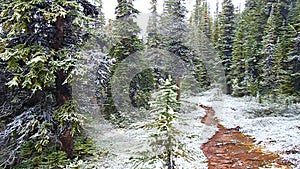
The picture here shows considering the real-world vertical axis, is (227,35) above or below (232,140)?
above

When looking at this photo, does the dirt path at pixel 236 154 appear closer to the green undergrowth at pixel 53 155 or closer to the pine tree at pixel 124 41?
the green undergrowth at pixel 53 155

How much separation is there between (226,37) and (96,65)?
99.7 ft

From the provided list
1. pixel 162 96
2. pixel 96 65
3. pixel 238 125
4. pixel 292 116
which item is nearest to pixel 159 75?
pixel 238 125

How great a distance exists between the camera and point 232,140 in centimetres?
1486

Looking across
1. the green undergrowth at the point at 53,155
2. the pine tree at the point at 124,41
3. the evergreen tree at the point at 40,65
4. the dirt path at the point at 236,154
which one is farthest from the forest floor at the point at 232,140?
the evergreen tree at the point at 40,65

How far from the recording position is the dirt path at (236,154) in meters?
10.6

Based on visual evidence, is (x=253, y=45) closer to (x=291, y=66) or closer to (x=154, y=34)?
(x=291, y=66)

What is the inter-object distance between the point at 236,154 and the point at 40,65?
9238 mm

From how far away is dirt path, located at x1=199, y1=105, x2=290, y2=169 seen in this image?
10598 millimetres

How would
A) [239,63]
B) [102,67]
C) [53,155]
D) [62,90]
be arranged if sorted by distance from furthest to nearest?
[239,63] → [62,90] → [102,67] → [53,155]

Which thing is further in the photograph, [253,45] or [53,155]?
[253,45]

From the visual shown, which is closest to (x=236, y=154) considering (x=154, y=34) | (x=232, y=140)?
(x=232, y=140)

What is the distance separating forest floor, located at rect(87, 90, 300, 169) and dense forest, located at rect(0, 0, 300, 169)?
3.86 ft

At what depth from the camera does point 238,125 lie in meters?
18.7
